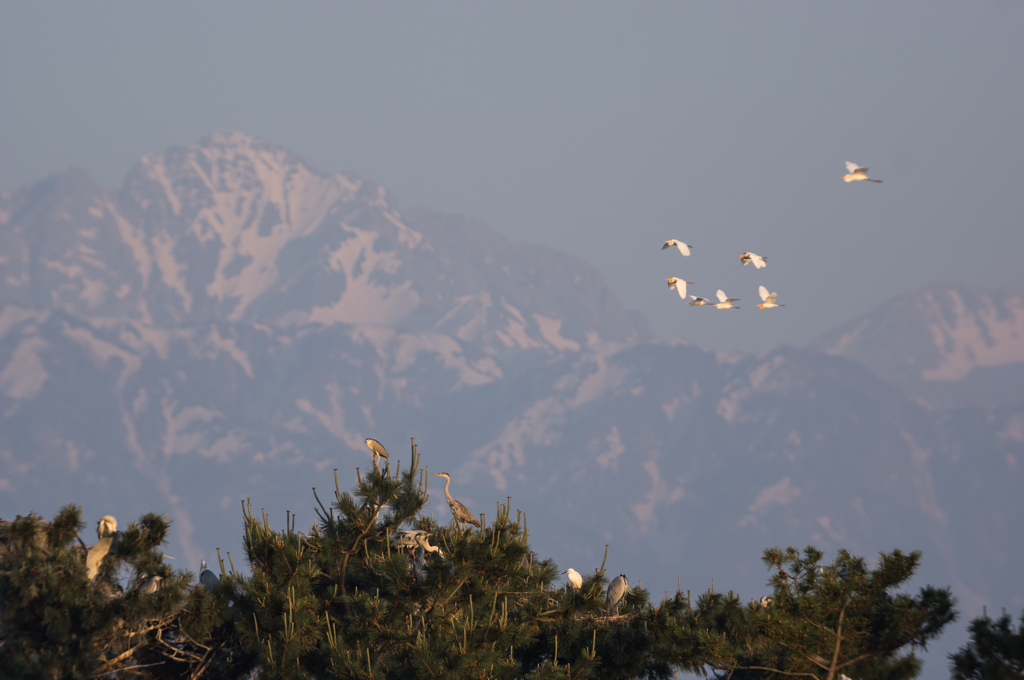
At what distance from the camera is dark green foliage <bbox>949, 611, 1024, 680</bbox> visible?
13914 millimetres

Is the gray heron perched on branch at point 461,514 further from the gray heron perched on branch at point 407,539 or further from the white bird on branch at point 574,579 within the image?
the white bird on branch at point 574,579

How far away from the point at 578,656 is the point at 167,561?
7.55 m

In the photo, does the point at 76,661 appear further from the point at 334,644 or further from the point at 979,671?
the point at 979,671

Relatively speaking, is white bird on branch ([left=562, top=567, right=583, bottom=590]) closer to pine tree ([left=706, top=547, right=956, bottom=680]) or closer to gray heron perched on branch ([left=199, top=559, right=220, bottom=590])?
pine tree ([left=706, top=547, right=956, bottom=680])

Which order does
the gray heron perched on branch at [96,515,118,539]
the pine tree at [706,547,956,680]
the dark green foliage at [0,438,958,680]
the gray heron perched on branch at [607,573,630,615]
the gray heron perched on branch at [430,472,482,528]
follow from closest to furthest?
the pine tree at [706,547,956,680]
the dark green foliage at [0,438,958,680]
the gray heron perched on branch at [96,515,118,539]
the gray heron perched on branch at [607,573,630,615]
the gray heron perched on branch at [430,472,482,528]

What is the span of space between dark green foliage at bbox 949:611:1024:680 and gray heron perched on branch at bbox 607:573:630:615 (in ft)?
23.7

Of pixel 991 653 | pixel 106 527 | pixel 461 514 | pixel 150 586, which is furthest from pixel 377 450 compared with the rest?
pixel 991 653

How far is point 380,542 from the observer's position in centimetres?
1969

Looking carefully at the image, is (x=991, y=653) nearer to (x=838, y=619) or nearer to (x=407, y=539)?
(x=838, y=619)

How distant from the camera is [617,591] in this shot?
69.1 ft

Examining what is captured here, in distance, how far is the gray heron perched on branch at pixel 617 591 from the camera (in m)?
20.8

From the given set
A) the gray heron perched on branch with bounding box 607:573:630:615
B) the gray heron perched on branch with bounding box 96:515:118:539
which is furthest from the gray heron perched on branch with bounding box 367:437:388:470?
the gray heron perched on branch with bounding box 607:573:630:615

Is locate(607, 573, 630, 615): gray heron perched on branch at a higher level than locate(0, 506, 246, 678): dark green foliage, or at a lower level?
higher

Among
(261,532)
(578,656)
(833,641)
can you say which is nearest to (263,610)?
(261,532)
